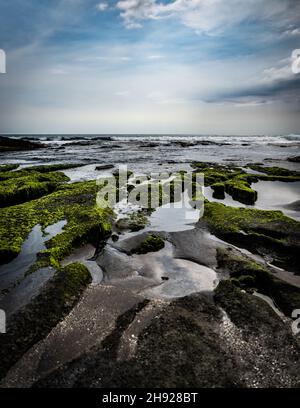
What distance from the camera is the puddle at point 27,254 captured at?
639 cm

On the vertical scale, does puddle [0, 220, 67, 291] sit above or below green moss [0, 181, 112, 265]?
below

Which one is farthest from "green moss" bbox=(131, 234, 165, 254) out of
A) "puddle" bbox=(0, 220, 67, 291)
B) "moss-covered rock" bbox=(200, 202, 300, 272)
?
"puddle" bbox=(0, 220, 67, 291)

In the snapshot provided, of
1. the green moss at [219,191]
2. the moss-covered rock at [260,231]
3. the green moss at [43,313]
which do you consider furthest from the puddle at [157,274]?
the green moss at [219,191]

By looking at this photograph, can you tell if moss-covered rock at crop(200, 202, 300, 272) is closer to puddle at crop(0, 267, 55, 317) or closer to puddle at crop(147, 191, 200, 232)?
puddle at crop(147, 191, 200, 232)

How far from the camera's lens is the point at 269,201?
557 inches

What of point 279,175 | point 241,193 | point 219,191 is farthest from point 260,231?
point 279,175

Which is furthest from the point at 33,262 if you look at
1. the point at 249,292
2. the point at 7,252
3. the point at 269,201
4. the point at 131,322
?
the point at 269,201

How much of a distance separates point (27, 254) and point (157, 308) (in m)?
4.23

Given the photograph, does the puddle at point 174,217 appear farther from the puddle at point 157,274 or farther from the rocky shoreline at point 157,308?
the puddle at point 157,274

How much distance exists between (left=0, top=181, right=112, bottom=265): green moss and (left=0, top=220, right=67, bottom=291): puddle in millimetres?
180

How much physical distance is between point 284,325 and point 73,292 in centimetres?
422

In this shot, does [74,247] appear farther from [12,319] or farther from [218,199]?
[218,199]

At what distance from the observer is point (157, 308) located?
5.41 meters

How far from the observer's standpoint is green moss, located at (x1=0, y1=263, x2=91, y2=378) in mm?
4375
